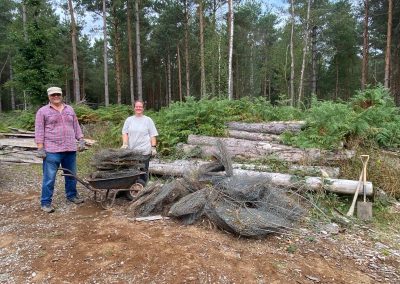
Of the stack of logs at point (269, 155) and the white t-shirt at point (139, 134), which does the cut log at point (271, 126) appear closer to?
the stack of logs at point (269, 155)

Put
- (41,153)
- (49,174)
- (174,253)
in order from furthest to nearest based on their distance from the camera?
(49,174), (41,153), (174,253)

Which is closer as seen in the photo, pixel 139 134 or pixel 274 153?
pixel 139 134

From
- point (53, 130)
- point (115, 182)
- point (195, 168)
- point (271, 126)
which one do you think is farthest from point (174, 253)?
Result: point (271, 126)

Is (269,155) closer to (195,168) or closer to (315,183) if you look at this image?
(315,183)

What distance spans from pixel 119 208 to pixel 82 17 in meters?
22.9

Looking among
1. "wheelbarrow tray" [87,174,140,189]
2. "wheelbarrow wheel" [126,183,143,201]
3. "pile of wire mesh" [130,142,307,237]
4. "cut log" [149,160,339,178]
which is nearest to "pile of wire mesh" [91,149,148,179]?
"wheelbarrow tray" [87,174,140,189]

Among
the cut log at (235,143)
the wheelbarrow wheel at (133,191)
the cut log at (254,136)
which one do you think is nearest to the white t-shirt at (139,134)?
the wheelbarrow wheel at (133,191)

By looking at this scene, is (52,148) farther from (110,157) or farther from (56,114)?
(110,157)

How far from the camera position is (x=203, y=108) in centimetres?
918

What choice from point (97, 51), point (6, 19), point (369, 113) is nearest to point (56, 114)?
point (369, 113)

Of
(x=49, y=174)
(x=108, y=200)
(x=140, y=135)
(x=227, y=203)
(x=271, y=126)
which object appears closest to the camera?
(x=227, y=203)

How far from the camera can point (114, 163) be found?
5.34 meters

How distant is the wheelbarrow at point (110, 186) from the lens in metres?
5.13

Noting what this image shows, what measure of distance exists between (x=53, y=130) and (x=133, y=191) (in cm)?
168
